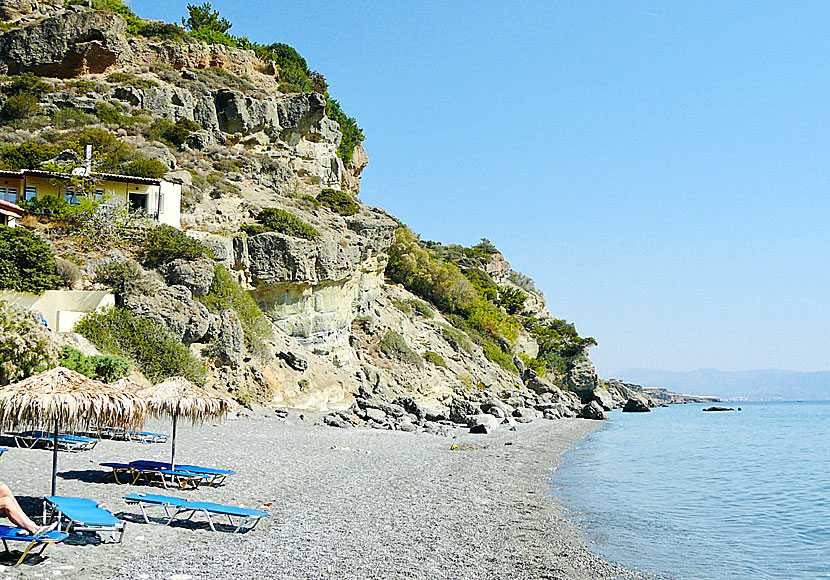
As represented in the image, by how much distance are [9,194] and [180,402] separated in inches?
1006

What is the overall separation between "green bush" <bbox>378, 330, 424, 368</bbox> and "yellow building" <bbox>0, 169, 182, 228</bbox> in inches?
582

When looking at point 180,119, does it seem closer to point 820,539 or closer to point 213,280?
point 213,280

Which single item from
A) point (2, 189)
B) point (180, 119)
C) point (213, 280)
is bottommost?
point (213, 280)

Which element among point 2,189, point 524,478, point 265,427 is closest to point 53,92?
point 2,189

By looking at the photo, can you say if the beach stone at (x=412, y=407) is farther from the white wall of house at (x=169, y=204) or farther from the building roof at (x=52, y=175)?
the building roof at (x=52, y=175)

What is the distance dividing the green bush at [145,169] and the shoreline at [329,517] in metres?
21.2

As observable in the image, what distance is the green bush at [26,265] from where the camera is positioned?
84.6 feet

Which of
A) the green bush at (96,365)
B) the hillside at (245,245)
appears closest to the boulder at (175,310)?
the hillside at (245,245)

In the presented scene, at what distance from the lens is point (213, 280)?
31.8m

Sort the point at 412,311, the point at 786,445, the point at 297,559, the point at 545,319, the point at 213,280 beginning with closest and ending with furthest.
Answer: the point at 297,559, the point at 213,280, the point at 786,445, the point at 412,311, the point at 545,319

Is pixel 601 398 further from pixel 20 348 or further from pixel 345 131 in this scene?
pixel 20 348

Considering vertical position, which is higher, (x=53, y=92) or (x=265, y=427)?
(x=53, y=92)

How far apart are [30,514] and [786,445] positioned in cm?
3882

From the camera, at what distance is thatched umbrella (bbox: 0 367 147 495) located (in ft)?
30.0
